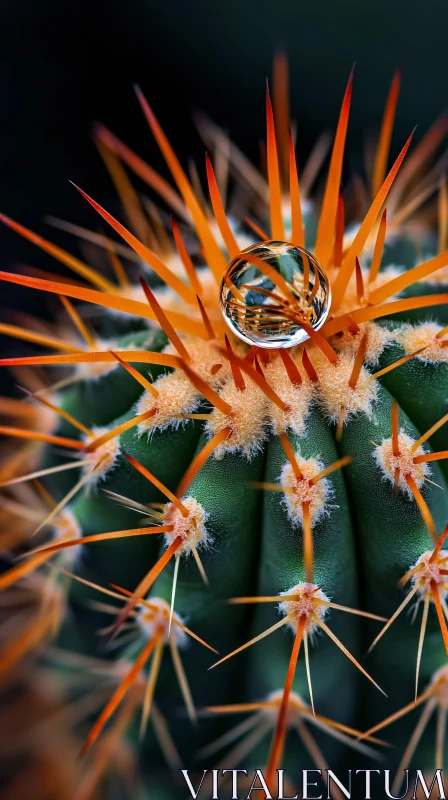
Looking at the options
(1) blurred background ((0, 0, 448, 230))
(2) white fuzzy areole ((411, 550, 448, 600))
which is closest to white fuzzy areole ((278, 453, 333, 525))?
(2) white fuzzy areole ((411, 550, 448, 600))

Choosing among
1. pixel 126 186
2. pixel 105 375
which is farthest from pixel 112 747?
pixel 126 186

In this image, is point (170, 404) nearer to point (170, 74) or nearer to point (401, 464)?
point (401, 464)

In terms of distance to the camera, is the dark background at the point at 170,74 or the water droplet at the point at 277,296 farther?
the dark background at the point at 170,74

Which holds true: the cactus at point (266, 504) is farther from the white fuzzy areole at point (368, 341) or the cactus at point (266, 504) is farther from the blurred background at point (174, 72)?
the blurred background at point (174, 72)

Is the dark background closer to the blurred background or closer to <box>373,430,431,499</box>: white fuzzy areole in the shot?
the blurred background

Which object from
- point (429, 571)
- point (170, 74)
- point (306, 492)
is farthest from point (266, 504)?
point (170, 74)

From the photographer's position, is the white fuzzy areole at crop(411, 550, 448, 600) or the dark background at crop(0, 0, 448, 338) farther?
the dark background at crop(0, 0, 448, 338)

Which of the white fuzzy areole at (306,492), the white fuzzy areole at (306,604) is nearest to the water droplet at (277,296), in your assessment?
the white fuzzy areole at (306,492)
